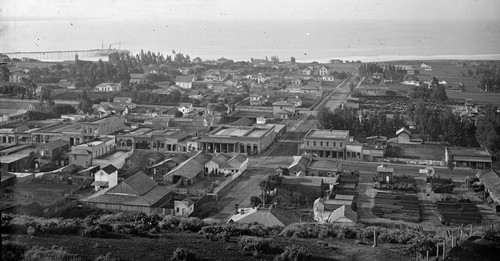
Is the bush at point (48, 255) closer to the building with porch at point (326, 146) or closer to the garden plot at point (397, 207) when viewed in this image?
the garden plot at point (397, 207)

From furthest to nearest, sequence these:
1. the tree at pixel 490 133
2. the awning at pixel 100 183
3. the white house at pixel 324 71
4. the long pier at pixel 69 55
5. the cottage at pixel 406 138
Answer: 1. the white house at pixel 324 71
2. the long pier at pixel 69 55
3. the cottage at pixel 406 138
4. the tree at pixel 490 133
5. the awning at pixel 100 183

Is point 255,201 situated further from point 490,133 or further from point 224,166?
point 490,133

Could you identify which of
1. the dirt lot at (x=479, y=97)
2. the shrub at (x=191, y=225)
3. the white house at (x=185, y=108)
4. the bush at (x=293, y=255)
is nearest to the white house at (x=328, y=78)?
the dirt lot at (x=479, y=97)

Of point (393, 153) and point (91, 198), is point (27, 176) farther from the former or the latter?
point (393, 153)

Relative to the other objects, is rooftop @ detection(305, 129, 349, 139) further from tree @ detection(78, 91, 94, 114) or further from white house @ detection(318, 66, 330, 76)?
white house @ detection(318, 66, 330, 76)

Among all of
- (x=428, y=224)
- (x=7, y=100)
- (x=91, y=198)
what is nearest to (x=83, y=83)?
(x=7, y=100)

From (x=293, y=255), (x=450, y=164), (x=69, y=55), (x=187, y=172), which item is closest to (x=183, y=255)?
(x=293, y=255)
